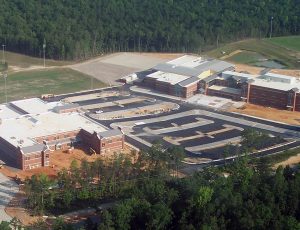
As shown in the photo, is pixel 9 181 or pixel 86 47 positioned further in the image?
pixel 86 47

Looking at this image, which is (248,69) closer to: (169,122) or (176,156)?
(169,122)

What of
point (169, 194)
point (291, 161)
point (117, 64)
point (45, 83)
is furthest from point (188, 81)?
point (169, 194)

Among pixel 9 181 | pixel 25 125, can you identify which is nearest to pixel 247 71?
pixel 25 125

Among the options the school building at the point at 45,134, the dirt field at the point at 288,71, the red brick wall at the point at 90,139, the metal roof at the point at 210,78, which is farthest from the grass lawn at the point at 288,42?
the red brick wall at the point at 90,139

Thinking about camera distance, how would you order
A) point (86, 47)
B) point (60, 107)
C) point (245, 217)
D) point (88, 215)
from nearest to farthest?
point (245, 217) → point (88, 215) → point (60, 107) → point (86, 47)

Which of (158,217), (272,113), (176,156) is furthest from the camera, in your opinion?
(272,113)

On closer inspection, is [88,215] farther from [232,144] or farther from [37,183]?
[232,144]

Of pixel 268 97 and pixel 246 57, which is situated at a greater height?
pixel 246 57
